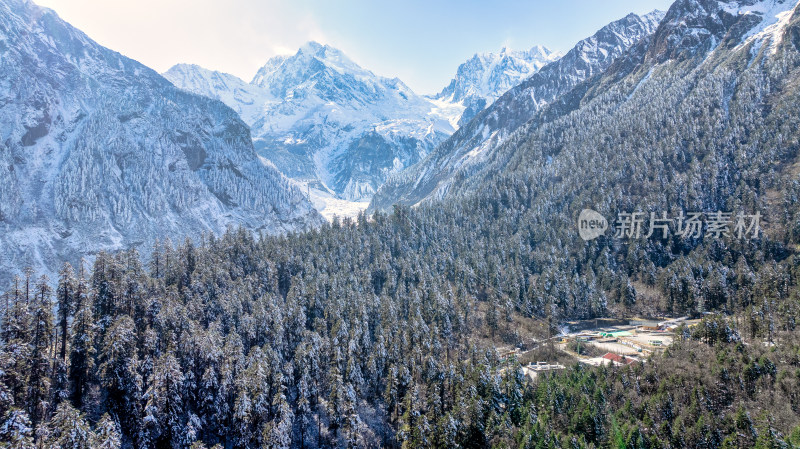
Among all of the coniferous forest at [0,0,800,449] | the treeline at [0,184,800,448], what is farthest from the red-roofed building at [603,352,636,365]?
the treeline at [0,184,800,448]

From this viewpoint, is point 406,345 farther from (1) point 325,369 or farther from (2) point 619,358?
(2) point 619,358

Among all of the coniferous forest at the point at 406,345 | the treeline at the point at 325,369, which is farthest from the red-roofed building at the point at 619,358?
the treeline at the point at 325,369

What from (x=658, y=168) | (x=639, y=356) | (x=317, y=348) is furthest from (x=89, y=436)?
(x=658, y=168)

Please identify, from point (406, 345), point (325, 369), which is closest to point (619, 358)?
point (406, 345)

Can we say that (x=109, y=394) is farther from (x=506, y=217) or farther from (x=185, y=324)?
(x=506, y=217)

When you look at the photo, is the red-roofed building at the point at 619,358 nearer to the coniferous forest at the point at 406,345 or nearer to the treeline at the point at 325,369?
the coniferous forest at the point at 406,345

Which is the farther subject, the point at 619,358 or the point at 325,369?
the point at 619,358

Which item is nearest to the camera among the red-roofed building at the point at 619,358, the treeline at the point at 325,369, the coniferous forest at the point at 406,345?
the treeline at the point at 325,369

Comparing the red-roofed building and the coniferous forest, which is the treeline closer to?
the coniferous forest

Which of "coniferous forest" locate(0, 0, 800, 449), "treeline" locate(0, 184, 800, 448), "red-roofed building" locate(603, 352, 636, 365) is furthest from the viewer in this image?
Answer: "red-roofed building" locate(603, 352, 636, 365)

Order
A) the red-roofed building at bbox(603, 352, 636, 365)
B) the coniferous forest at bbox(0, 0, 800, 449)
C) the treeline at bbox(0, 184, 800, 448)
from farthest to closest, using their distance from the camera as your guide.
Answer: the red-roofed building at bbox(603, 352, 636, 365) < the coniferous forest at bbox(0, 0, 800, 449) < the treeline at bbox(0, 184, 800, 448)

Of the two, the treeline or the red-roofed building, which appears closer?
the treeline
